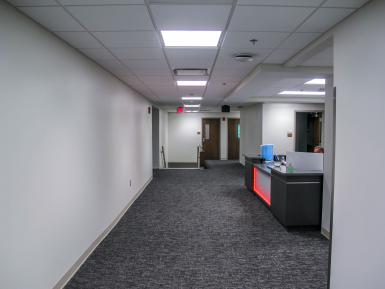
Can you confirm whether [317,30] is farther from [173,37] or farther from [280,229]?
[280,229]

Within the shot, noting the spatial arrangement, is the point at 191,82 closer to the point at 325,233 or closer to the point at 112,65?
the point at 112,65

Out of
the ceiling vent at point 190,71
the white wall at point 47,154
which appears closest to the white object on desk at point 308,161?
the ceiling vent at point 190,71

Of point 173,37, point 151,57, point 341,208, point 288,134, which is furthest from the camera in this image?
point 288,134

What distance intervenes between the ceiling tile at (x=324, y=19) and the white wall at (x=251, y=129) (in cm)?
600

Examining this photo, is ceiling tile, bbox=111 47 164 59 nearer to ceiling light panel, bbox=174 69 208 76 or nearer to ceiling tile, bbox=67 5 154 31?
ceiling tile, bbox=67 5 154 31

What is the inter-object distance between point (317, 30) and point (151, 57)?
1.78 meters

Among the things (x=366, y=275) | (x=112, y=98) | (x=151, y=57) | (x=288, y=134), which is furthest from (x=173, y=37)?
(x=288, y=134)

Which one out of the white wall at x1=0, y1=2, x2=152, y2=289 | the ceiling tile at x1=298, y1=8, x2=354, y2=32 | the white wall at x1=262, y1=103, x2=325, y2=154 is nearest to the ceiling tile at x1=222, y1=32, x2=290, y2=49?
the ceiling tile at x1=298, y1=8, x2=354, y2=32

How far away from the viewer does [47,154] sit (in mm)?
2180

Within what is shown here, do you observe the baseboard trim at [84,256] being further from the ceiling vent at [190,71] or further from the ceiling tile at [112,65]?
the ceiling vent at [190,71]

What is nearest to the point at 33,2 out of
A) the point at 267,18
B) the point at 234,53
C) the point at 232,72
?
the point at 267,18

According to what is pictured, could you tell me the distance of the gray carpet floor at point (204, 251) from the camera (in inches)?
99.9

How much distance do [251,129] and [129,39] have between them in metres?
7.48

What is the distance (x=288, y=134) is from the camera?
7922mm
